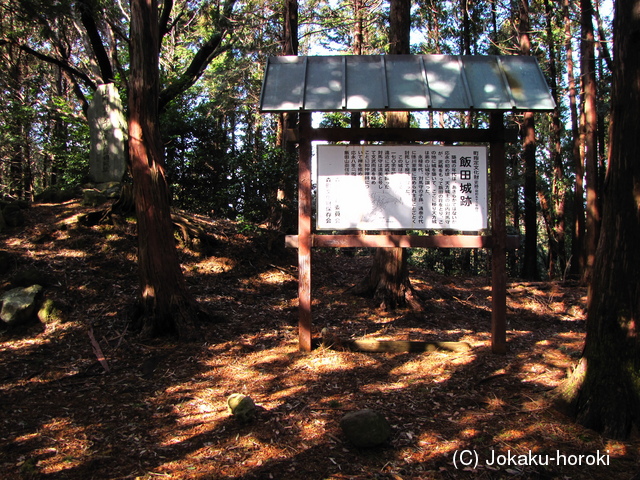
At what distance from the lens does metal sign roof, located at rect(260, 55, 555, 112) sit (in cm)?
514

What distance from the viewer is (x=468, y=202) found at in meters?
5.50

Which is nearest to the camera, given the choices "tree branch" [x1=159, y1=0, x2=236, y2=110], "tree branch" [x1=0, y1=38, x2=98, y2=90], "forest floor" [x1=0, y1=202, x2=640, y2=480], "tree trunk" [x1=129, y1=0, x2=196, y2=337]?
"forest floor" [x1=0, y1=202, x2=640, y2=480]

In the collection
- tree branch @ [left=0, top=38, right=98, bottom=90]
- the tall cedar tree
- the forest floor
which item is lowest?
the forest floor

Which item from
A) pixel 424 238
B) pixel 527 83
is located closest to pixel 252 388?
pixel 424 238

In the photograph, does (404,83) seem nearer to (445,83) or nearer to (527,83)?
(445,83)

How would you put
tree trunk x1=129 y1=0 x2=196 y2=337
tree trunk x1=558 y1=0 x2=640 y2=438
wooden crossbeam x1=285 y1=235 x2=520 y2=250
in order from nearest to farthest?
1. tree trunk x1=558 y1=0 x2=640 y2=438
2. wooden crossbeam x1=285 y1=235 x2=520 y2=250
3. tree trunk x1=129 y1=0 x2=196 y2=337

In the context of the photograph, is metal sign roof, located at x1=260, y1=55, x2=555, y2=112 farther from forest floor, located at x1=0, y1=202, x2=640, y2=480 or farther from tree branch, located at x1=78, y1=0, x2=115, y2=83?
tree branch, located at x1=78, y1=0, x2=115, y2=83

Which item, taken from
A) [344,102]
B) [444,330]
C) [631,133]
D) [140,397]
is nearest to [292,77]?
[344,102]

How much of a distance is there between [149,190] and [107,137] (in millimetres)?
4766

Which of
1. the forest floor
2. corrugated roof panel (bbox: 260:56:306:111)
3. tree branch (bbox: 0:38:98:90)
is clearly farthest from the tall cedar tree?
tree branch (bbox: 0:38:98:90)

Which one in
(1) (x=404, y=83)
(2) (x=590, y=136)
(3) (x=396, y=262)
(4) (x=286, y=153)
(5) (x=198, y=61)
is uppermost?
(5) (x=198, y=61)

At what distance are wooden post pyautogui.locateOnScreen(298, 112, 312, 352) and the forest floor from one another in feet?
1.25

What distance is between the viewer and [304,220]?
18.5 ft

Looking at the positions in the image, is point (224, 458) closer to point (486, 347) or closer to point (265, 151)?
point (486, 347)
